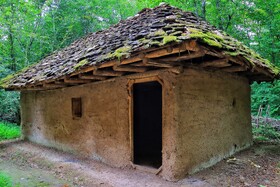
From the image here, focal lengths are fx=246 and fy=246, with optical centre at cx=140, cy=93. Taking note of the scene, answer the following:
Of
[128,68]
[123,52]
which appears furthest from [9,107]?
[123,52]

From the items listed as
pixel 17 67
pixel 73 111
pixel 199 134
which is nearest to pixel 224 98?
pixel 199 134

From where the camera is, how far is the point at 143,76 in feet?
18.4

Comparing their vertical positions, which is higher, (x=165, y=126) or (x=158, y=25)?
(x=158, y=25)

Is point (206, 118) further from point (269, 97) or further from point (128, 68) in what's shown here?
point (269, 97)

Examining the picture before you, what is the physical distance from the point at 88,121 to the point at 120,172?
2.07 metres

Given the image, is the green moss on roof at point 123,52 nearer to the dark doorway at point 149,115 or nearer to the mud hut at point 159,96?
the mud hut at point 159,96

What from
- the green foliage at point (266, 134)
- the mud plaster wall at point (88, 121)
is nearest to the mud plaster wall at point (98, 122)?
the mud plaster wall at point (88, 121)

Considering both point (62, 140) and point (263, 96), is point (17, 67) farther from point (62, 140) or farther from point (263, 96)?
point (263, 96)

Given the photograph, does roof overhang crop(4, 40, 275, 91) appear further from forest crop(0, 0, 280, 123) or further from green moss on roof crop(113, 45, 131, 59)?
forest crop(0, 0, 280, 123)

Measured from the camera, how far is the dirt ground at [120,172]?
4938 mm

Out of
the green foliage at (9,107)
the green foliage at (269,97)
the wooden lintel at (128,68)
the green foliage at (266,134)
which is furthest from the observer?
the green foliage at (269,97)

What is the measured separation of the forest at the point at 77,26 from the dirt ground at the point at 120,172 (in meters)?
6.42

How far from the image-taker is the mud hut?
179 inches

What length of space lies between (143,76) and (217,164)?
276cm
